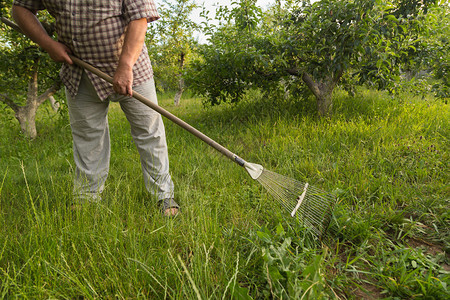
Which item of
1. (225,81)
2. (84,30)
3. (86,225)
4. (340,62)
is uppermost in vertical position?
(84,30)

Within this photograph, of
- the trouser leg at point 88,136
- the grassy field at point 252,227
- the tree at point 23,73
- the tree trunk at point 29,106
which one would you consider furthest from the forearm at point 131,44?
the tree trunk at point 29,106

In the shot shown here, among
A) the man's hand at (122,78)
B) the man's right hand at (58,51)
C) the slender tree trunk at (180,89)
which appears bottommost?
the slender tree trunk at (180,89)

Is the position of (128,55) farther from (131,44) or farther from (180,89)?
(180,89)

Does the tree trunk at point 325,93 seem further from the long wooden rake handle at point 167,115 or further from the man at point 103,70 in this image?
the man at point 103,70

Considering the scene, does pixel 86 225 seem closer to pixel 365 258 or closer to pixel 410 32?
pixel 365 258

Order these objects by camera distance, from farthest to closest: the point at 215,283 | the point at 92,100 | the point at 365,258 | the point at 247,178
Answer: the point at 247,178 < the point at 92,100 < the point at 365,258 < the point at 215,283

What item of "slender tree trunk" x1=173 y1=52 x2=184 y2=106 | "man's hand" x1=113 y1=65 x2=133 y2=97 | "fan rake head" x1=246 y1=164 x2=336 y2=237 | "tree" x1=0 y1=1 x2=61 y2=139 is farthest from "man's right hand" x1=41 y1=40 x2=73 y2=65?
"slender tree trunk" x1=173 y1=52 x2=184 y2=106

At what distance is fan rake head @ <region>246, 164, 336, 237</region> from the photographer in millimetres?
1785

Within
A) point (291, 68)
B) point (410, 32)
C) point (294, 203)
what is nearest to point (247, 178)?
point (294, 203)

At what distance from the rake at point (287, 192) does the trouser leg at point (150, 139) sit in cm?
19

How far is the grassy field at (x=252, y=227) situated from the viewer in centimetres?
130

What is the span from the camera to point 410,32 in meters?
3.84

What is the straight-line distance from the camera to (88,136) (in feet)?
7.21

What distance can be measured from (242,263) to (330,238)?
66 cm
